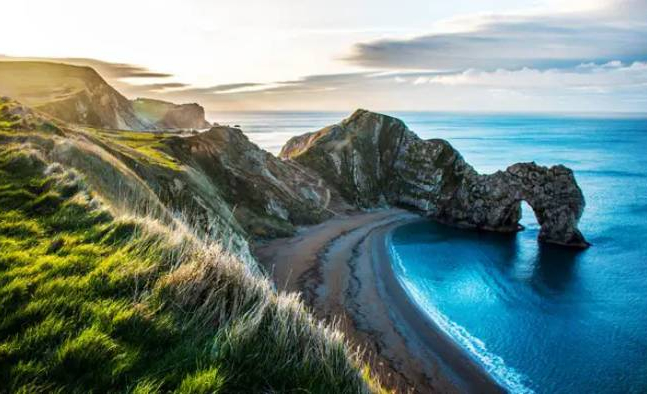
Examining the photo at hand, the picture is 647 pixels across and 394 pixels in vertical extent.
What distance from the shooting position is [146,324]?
17.2 feet

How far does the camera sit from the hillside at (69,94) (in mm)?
72750

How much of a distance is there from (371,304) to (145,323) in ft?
120

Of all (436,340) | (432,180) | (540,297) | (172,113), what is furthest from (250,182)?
(172,113)

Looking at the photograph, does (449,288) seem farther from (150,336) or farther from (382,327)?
(150,336)

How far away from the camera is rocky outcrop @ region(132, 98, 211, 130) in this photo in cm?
14550

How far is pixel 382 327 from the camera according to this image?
35.6 metres

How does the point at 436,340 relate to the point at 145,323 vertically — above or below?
below

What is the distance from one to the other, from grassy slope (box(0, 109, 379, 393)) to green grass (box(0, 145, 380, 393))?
0.01m

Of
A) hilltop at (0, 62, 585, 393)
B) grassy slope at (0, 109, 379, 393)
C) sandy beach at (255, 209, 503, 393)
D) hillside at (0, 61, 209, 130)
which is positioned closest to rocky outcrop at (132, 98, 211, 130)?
hillside at (0, 61, 209, 130)

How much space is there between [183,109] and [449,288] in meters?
131

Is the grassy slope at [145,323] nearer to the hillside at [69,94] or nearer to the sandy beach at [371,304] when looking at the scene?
the sandy beach at [371,304]

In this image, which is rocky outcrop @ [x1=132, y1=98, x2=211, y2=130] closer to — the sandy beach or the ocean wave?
the sandy beach

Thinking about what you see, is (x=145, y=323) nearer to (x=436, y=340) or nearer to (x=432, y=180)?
(x=436, y=340)

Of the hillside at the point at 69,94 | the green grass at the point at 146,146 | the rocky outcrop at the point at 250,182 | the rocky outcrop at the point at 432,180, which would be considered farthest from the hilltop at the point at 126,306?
the rocky outcrop at the point at 432,180
